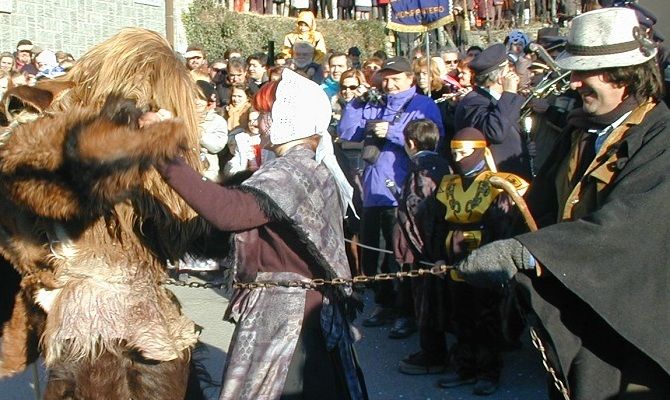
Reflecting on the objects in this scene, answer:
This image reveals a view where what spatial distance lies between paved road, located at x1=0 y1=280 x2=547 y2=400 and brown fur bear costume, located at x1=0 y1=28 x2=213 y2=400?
5.90 ft

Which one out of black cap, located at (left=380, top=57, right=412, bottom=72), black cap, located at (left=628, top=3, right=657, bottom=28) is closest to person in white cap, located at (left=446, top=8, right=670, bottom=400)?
black cap, located at (left=628, top=3, right=657, bottom=28)

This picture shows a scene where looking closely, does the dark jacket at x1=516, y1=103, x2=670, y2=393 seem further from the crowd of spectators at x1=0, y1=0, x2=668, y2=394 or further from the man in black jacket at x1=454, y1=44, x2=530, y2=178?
the man in black jacket at x1=454, y1=44, x2=530, y2=178

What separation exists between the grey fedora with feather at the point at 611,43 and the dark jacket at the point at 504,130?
2.98 meters

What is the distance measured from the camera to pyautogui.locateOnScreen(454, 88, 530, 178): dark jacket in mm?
5785

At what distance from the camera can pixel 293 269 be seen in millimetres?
3252

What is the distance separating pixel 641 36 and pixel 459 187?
267 cm

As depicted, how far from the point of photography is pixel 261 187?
3016mm

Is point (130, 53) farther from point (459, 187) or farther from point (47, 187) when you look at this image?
point (459, 187)

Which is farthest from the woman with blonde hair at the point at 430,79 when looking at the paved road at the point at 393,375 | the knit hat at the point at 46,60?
the knit hat at the point at 46,60

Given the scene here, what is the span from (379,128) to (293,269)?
3.30 meters

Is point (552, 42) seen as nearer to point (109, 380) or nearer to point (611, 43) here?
point (611, 43)

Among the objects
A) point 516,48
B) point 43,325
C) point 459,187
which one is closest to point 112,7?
point 516,48

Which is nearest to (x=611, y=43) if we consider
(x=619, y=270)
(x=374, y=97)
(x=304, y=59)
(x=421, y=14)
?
(x=619, y=270)

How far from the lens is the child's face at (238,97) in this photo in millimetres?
8788
